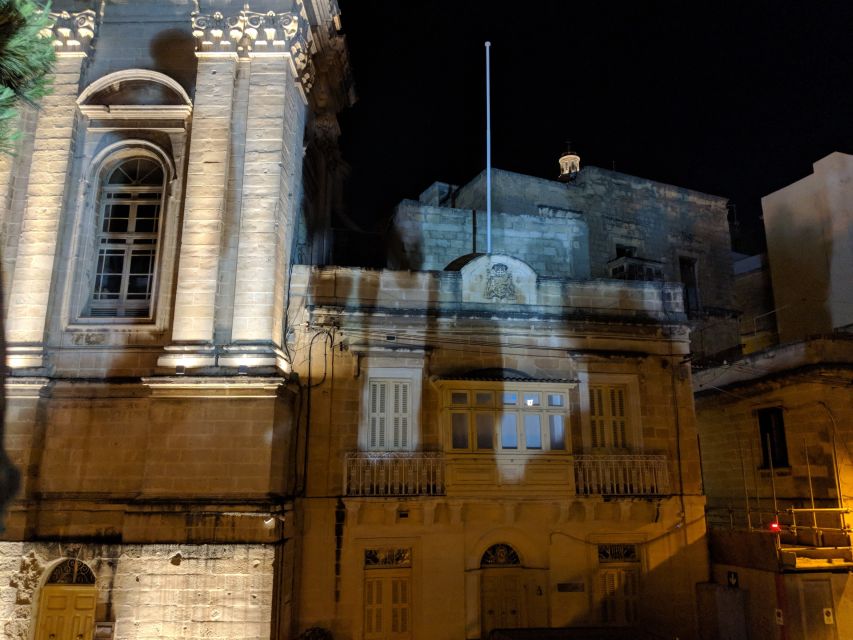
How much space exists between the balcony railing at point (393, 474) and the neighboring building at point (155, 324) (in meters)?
1.57

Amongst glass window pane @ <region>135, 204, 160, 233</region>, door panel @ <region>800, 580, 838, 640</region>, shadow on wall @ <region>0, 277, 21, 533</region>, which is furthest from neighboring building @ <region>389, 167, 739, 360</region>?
shadow on wall @ <region>0, 277, 21, 533</region>

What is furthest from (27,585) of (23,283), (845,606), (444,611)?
(845,606)

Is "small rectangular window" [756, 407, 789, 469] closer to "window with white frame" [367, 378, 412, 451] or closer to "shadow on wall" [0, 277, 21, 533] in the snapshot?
"window with white frame" [367, 378, 412, 451]

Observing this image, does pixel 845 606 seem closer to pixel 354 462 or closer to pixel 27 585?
pixel 354 462

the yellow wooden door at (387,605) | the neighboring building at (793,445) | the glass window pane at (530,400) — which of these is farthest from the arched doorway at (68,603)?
the neighboring building at (793,445)

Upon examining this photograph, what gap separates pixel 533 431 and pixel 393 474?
3.46m

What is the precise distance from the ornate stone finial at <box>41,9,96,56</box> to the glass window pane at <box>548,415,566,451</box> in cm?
1382

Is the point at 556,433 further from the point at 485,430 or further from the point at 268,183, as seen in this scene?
the point at 268,183

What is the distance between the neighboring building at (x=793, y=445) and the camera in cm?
1501

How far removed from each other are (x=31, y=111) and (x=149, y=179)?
289 cm

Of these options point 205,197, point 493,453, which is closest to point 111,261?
point 205,197

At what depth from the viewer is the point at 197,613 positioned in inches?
491

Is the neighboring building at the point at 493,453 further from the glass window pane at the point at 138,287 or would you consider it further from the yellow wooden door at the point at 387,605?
the glass window pane at the point at 138,287

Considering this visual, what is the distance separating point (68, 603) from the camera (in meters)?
13.3
